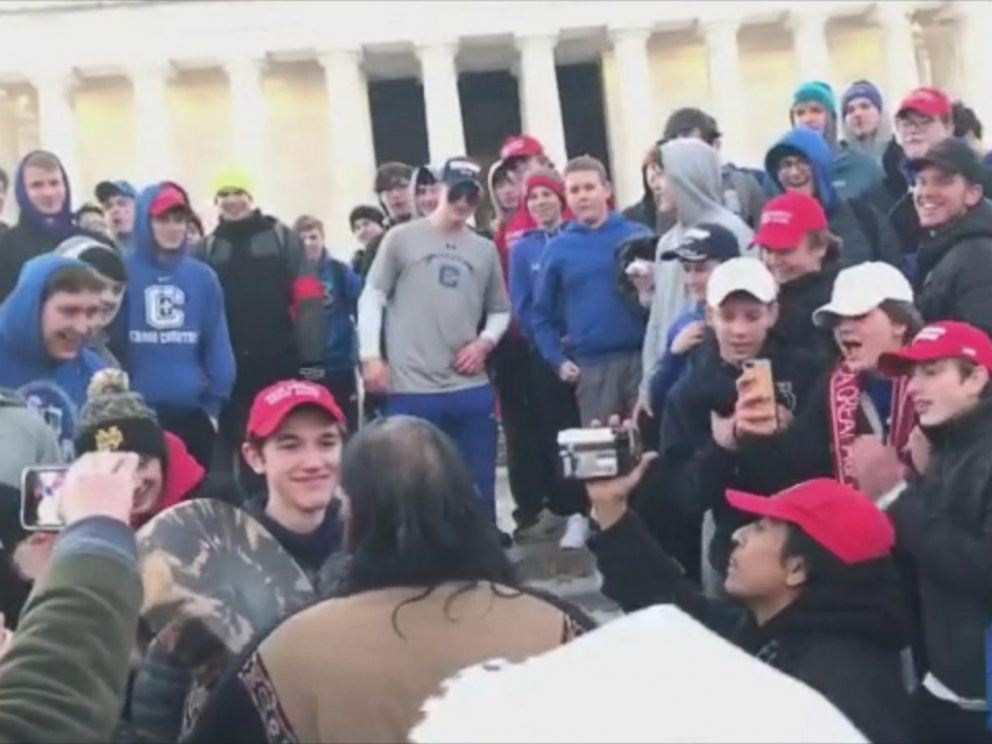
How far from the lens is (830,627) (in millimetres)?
4082

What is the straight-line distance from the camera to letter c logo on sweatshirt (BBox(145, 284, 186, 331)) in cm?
757

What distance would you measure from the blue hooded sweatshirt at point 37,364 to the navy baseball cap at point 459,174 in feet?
8.75

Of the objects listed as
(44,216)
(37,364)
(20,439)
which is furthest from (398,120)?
(20,439)

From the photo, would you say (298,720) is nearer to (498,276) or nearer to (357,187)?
(498,276)

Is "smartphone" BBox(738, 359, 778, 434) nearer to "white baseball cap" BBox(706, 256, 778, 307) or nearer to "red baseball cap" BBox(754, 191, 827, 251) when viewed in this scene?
"white baseball cap" BBox(706, 256, 778, 307)

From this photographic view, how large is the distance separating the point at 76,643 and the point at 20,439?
9.41ft

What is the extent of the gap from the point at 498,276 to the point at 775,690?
22.8ft

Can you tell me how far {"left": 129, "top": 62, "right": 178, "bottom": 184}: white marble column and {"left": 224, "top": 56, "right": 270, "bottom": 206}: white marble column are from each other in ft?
4.99

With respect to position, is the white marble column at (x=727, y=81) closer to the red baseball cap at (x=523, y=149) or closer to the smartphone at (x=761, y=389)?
the red baseball cap at (x=523, y=149)

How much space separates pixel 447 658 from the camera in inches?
111

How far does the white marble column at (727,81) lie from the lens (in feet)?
123

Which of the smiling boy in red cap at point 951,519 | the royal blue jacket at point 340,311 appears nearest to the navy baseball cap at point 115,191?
the royal blue jacket at point 340,311

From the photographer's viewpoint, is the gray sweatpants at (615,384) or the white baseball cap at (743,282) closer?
the white baseball cap at (743,282)

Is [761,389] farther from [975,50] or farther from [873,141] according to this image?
[975,50]
